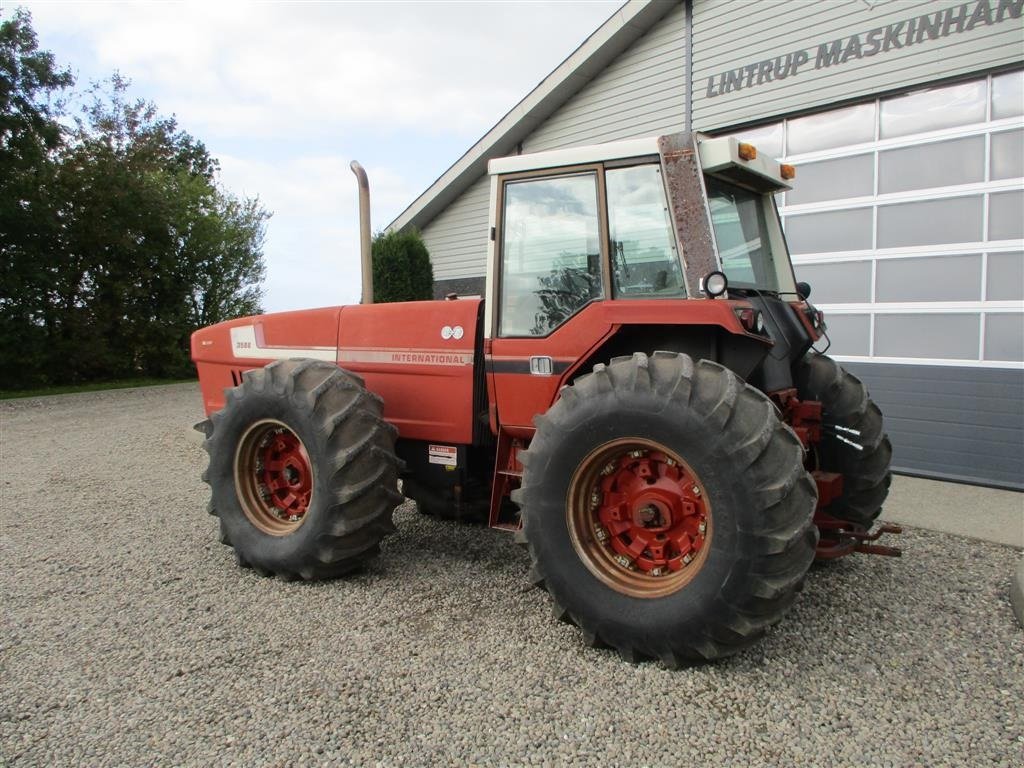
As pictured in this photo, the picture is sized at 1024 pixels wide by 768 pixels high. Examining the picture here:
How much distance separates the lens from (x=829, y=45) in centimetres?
688

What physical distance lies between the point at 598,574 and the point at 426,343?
5.64 ft

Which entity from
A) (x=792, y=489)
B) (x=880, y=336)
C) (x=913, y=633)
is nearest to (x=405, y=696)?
(x=792, y=489)

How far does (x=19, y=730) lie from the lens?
8.84 ft

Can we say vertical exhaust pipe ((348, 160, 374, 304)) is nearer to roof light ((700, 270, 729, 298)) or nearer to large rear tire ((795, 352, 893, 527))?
roof light ((700, 270, 729, 298))

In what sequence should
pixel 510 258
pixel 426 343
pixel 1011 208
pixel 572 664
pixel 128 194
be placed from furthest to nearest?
pixel 128 194 < pixel 1011 208 < pixel 426 343 < pixel 510 258 < pixel 572 664

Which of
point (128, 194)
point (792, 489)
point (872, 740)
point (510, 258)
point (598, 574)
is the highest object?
point (128, 194)

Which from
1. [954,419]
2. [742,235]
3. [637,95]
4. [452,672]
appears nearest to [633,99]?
[637,95]

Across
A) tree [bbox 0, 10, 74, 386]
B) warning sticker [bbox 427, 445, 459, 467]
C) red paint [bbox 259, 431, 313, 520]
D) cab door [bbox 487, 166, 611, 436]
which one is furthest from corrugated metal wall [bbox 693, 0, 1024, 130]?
tree [bbox 0, 10, 74, 386]

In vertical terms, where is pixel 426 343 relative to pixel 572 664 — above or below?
above

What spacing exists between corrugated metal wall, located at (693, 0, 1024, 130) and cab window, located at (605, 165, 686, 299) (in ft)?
14.3

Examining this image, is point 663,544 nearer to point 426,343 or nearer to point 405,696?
point 405,696

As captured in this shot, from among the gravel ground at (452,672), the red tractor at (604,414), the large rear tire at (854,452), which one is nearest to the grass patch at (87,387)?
the gravel ground at (452,672)

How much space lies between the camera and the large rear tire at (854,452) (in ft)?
13.4

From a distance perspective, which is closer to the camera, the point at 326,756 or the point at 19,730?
the point at 326,756
